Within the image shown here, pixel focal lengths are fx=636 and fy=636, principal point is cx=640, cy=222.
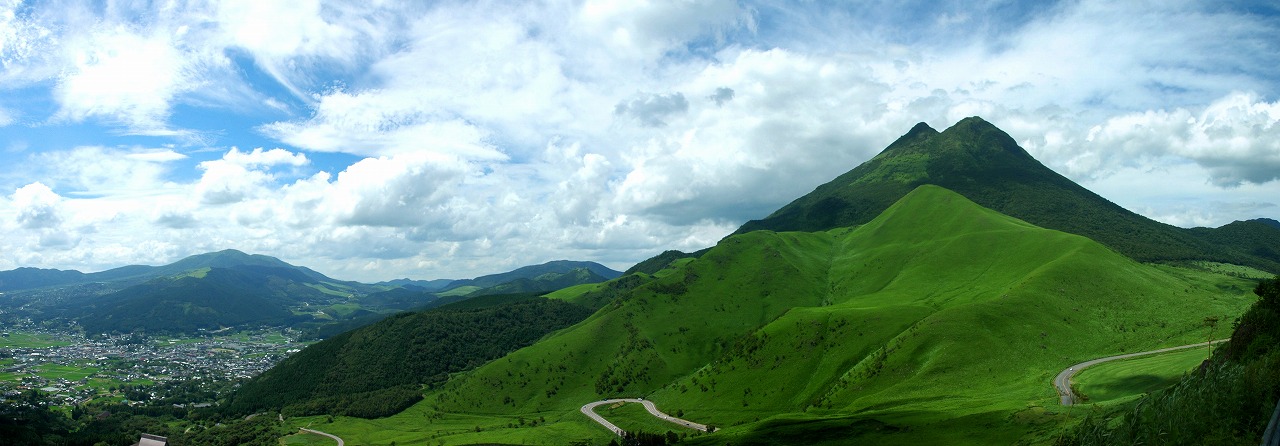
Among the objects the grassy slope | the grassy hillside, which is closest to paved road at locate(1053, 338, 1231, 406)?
the grassy slope

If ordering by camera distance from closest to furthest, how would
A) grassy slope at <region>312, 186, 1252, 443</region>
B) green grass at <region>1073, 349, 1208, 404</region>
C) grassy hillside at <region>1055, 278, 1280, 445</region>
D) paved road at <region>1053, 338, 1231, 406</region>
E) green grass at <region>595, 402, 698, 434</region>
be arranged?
grassy hillside at <region>1055, 278, 1280, 445</region>, green grass at <region>1073, 349, 1208, 404</region>, paved road at <region>1053, 338, 1231, 406</region>, grassy slope at <region>312, 186, 1252, 443</region>, green grass at <region>595, 402, 698, 434</region>

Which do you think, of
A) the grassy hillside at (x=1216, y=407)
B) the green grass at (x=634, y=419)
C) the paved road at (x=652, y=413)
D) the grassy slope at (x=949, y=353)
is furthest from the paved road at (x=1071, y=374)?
the green grass at (x=634, y=419)

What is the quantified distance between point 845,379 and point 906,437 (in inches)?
2064

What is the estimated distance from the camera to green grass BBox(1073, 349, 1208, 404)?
82.4 m

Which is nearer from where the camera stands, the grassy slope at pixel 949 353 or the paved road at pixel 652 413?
the grassy slope at pixel 949 353

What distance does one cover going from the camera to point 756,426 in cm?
11088

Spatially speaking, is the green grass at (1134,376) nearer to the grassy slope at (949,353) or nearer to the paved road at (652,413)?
the grassy slope at (949,353)

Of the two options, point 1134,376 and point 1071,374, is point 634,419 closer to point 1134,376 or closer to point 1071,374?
point 1071,374

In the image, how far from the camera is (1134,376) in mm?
88625

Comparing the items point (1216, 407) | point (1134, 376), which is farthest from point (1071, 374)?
point (1216, 407)

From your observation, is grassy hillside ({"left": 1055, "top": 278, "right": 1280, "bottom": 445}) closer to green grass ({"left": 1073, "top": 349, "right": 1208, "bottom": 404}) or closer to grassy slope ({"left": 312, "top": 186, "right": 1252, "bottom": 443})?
green grass ({"left": 1073, "top": 349, "right": 1208, "bottom": 404})

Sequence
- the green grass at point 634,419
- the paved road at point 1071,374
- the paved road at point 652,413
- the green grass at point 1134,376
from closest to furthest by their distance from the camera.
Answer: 1. the green grass at point 1134,376
2. the paved road at point 1071,374
3. the paved road at point 652,413
4. the green grass at point 634,419

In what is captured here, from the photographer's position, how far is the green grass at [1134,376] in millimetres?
82438

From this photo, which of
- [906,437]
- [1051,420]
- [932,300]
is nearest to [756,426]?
[906,437]
